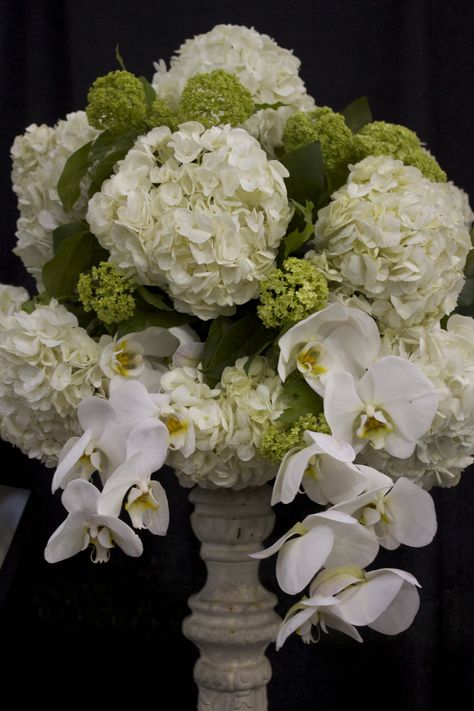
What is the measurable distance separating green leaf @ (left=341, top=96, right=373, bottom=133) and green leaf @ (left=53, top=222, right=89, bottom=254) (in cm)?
34

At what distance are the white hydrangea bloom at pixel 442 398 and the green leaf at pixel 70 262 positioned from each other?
33 cm

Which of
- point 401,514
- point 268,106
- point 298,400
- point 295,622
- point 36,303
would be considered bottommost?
point 295,622

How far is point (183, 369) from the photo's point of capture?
A: 102 centimetres

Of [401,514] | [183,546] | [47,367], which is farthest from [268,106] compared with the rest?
[183,546]

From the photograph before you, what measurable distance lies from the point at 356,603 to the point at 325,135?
49 cm

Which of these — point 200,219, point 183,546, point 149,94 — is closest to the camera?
point 200,219

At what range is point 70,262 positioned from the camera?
Result: 1.12 m

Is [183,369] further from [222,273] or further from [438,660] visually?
[438,660]

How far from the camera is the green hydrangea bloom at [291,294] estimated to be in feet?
3.20

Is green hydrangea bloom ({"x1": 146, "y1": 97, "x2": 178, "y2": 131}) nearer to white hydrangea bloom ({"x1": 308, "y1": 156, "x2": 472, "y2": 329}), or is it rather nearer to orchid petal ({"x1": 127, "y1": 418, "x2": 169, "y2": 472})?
white hydrangea bloom ({"x1": 308, "y1": 156, "x2": 472, "y2": 329})

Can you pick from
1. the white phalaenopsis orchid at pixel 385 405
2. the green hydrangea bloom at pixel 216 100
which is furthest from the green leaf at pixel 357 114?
the white phalaenopsis orchid at pixel 385 405

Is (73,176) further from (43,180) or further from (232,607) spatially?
(232,607)

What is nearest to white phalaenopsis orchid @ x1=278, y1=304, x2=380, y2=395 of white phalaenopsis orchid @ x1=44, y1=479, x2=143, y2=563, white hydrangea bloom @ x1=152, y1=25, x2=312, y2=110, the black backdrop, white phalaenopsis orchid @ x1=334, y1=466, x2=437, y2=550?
white phalaenopsis orchid @ x1=334, y1=466, x2=437, y2=550

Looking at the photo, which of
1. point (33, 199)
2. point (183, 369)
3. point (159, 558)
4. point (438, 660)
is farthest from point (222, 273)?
point (438, 660)
